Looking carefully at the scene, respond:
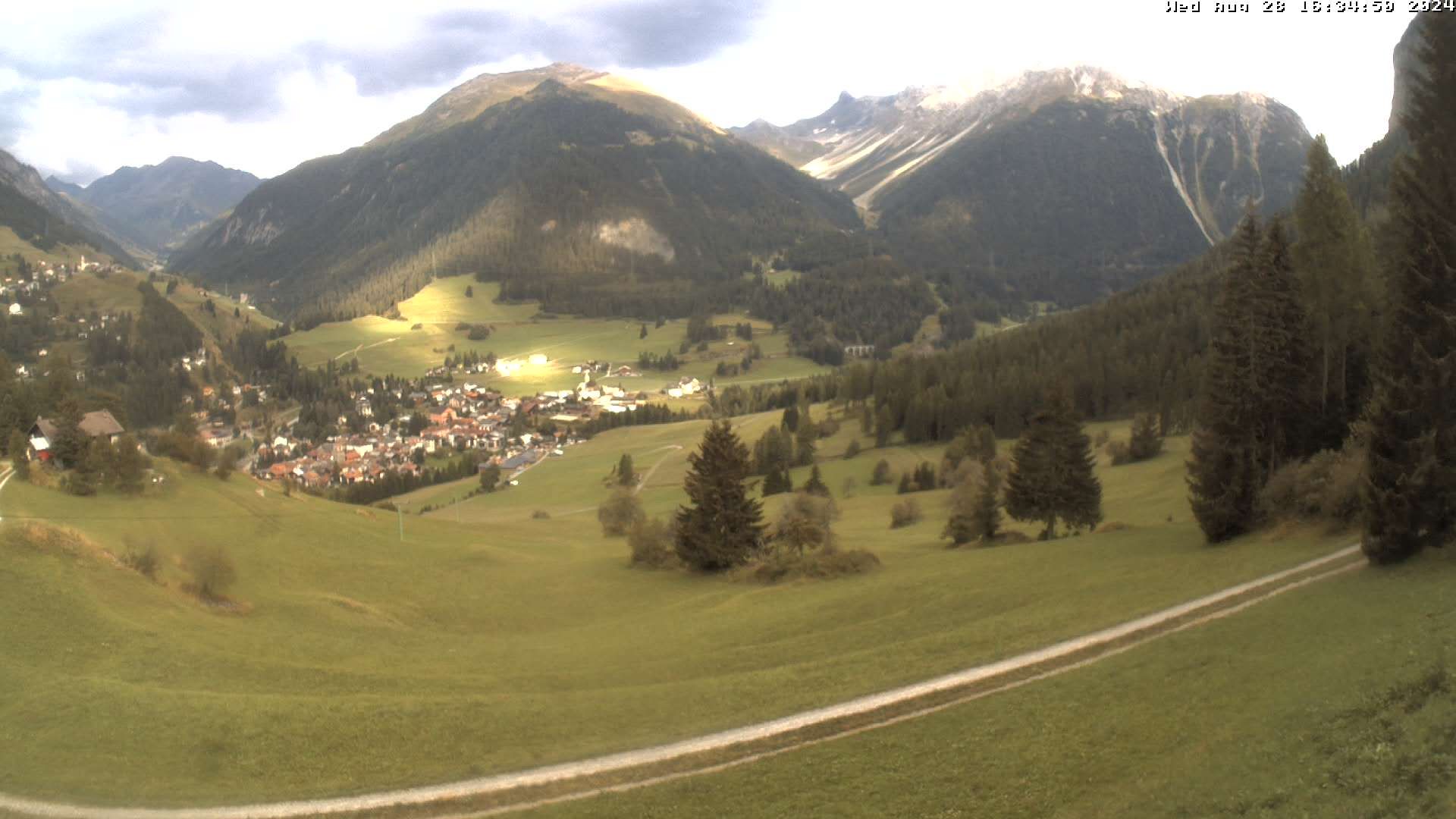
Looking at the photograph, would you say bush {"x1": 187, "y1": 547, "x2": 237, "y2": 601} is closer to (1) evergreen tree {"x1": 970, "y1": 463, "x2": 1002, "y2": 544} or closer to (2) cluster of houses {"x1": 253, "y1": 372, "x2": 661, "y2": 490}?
(1) evergreen tree {"x1": 970, "y1": 463, "x2": 1002, "y2": 544}

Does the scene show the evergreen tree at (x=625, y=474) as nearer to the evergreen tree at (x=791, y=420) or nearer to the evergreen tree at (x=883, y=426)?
the evergreen tree at (x=791, y=420)

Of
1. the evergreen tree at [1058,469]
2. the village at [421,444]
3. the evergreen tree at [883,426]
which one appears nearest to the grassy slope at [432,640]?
the evergreen tree at [1058,469]

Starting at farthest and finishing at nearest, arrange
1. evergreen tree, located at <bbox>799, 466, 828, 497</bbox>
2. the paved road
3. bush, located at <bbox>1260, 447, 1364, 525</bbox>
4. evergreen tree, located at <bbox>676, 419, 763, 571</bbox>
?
1. evergreen tree, located at <bbox>799, 466, 828, 497</bbox>
2. evergreen tree, located at <bbox>676, 419, 763, 571</bbox>
3. bush, located at <bbox>1260, 447, 1364, 525</bbox>
4. the paved road

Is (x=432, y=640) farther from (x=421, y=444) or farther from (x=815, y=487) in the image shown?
(x=421, y=444)

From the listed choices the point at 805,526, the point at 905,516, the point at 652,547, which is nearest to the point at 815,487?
the point at 905,516

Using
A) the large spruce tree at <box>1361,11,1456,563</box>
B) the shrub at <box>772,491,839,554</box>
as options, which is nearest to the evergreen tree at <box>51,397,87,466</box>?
the shrub at <box>772,491,839,554</box>

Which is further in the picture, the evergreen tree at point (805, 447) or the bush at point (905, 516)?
the evergreen tree at point (805, 447)

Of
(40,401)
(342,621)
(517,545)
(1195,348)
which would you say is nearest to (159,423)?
(40,401)
